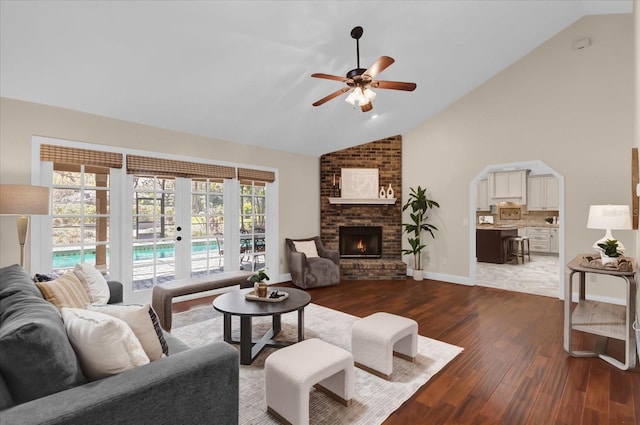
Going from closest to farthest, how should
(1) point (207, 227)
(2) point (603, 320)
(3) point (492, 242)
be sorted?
(2) point (603, 320) < (1) point (207, 227) < (3) point (492, 242)

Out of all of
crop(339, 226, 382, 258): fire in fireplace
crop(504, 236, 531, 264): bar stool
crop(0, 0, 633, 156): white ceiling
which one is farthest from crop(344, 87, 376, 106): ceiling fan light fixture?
crop(504, 236, 531, 264): bar stool

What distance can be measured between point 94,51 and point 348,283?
479 cm

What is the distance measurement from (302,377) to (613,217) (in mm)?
3501

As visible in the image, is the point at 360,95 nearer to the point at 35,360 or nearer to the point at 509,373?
the point at 509,373

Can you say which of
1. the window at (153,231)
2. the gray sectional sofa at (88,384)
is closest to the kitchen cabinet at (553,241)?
the window at (153,231)

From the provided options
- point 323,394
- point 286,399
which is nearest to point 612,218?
point 323,394

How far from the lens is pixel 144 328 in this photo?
1.56 m

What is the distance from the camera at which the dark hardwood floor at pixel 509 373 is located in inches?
80.1

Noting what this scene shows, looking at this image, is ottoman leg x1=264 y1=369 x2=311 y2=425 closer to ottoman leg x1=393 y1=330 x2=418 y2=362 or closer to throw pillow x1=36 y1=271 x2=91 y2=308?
ottoman leg x1=393 y1=330 x2=418 y2=362

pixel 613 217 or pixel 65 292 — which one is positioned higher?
pixel 613 217

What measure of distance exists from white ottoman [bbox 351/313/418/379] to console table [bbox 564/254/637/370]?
1488 millimetres

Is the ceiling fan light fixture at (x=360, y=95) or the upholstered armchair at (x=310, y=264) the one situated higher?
the ceiling fan light fixture at (x=360, y=95)

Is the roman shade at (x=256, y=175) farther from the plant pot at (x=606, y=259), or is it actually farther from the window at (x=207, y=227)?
the plant pot at (x=606, y=259)

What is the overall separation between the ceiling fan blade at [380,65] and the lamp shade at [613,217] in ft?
8.99
